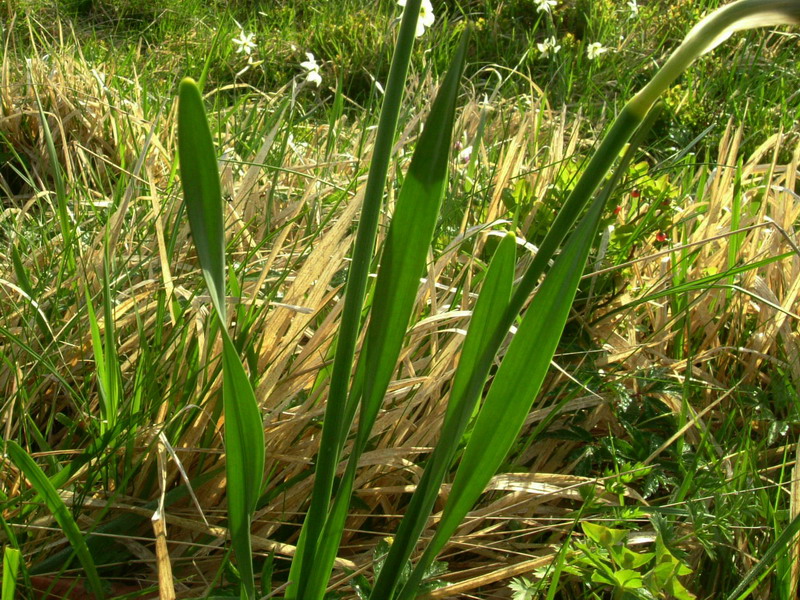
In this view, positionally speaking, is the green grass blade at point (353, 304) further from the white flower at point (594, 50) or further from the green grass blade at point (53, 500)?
the white flower at point (594, 50)

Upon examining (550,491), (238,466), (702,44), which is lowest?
(550,491)

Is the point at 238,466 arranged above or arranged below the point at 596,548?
above

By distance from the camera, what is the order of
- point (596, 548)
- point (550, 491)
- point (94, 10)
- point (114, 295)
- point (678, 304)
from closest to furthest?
point (596, 548), point (550, 491), point (114, 295), point (678, 304), point (94, 10)

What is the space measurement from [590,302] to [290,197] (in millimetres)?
749

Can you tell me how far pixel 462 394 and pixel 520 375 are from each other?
55 millimetres

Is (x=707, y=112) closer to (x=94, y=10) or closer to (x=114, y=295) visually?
(x=114, y=295)

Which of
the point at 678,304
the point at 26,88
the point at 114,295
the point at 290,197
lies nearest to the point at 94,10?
the point at 26,88

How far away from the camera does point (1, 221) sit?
4.93 feet

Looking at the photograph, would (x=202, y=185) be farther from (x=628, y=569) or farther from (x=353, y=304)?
(x=628, y=569)

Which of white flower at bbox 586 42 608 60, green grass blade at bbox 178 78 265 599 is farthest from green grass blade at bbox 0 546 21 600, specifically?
white flower at bbox 586 42 608 60

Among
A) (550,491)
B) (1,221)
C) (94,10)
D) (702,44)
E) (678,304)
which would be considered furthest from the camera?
(94,10)

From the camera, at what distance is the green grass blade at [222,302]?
51cm

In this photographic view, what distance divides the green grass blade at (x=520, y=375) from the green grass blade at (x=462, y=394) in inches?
0.8

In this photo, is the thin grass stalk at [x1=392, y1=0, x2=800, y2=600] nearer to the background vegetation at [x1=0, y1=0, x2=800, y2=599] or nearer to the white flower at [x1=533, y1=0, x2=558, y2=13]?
the background vegetation at [x1=0, y1=0, x2=800, y2=599]
